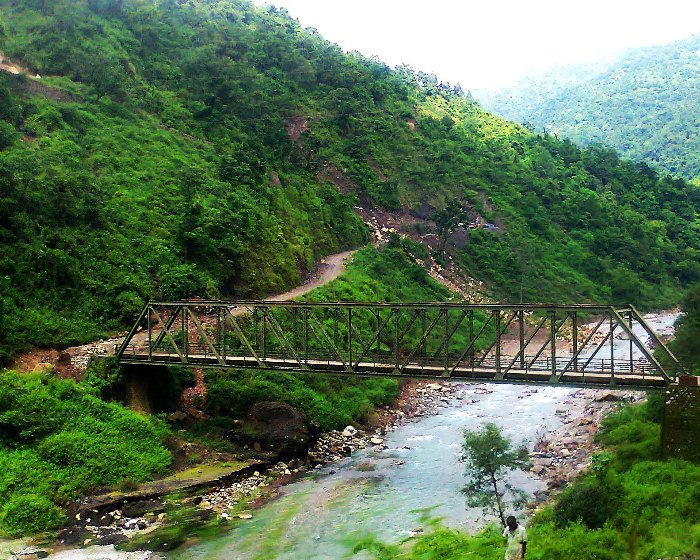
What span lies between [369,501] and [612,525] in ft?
30.9

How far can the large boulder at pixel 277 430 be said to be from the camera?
30281mm

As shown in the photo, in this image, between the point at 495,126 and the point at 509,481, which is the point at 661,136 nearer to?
the point at 495,126

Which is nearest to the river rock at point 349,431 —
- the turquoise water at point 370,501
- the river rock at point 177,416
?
the turquoise water at point 370,501

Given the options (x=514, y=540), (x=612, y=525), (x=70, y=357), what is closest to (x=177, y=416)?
(x=70, y=357)

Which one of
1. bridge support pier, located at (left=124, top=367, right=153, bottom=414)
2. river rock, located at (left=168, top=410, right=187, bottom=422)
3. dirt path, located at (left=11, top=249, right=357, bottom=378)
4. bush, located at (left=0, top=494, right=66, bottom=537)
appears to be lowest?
bush, located at (left=0, top=494, right=66, bottom=537)

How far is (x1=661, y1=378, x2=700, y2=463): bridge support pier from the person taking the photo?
2081cm

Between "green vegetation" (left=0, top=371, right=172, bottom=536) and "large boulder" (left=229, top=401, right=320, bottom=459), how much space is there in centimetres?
403

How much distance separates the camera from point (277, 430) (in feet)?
101

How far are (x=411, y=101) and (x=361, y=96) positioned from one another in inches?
565

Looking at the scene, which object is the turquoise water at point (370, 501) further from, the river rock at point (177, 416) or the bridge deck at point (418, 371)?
the river rock at point (177, 416)

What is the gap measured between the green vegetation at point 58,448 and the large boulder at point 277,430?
4.03 metres

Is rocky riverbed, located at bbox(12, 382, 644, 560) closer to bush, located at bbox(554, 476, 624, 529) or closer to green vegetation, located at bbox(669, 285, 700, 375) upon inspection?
bush, located at bbox(554, 476, 624, 529)

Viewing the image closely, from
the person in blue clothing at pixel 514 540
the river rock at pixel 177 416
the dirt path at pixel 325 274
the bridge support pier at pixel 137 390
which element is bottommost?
the river rock at pixel 177 416

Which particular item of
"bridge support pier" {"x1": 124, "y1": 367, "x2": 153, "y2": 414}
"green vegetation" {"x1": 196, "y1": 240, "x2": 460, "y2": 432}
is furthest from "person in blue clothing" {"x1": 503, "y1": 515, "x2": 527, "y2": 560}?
"bridge support pier" {"x1": 124, "y1": 367, "x2": 153, "y2": 414}
